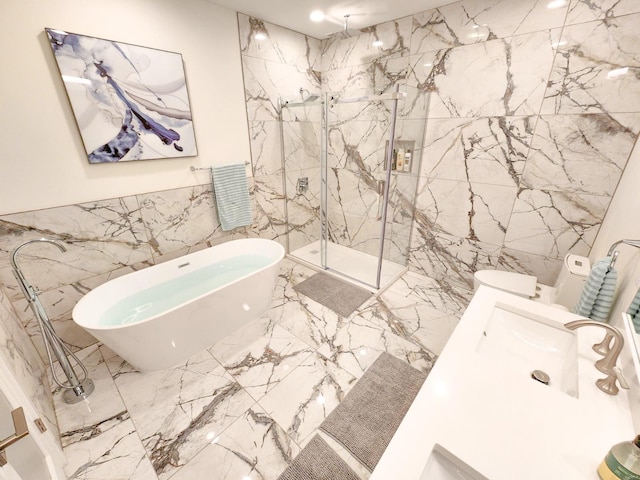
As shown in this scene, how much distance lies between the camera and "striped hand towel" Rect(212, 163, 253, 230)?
2.71 meters

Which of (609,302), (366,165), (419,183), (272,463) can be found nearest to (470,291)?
(419,183)

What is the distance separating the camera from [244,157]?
293 centimetres

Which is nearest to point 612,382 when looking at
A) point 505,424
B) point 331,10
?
point 505,424

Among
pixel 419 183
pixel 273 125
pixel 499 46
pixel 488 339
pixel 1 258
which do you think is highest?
pixel 499 46

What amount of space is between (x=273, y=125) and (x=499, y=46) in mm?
2222

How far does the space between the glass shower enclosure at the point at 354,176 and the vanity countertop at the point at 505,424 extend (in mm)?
1926

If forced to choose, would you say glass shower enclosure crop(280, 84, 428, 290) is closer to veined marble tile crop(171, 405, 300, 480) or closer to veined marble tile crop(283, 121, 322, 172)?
veined marble tile crop(283, 121, 322, 172)

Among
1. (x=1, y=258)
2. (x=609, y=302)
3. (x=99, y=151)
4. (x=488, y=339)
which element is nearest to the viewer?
(x=488, y=339)

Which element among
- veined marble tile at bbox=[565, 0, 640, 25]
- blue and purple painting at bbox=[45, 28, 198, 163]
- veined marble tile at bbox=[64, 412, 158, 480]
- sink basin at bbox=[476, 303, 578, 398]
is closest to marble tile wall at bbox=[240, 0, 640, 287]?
veined marble tile at bbox=[565, 0, 640, 25]

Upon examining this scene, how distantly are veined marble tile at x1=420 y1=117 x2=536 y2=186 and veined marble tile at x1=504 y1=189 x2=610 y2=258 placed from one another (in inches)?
10.1

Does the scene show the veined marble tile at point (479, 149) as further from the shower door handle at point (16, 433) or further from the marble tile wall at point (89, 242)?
the shower door handle at point (16, 433)

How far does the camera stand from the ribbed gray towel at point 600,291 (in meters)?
1.42

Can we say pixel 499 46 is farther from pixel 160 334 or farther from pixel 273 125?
pixel 160 334

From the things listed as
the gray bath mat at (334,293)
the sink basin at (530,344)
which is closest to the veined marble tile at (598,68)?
the sink basin at (530,344)
